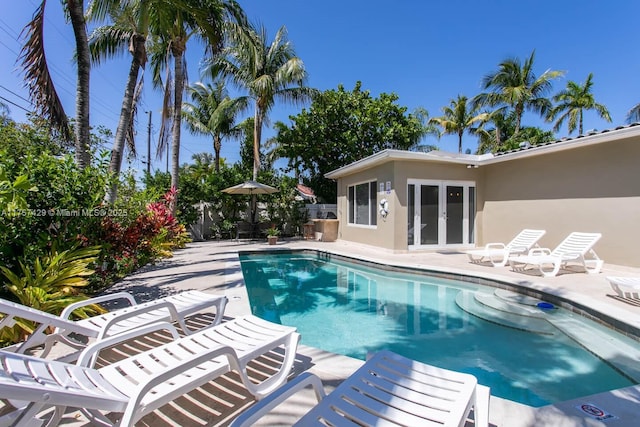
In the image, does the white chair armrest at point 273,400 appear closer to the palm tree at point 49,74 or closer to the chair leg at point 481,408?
the chair leg at point 481,408

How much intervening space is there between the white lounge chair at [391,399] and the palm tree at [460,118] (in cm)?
2823

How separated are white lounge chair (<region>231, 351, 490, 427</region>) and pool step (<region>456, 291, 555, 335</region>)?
3297 millimetres

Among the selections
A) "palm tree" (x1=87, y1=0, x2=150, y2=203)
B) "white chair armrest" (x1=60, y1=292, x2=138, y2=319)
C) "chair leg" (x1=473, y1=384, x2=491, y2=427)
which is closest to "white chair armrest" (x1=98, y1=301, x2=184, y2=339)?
"white chair armrest" (x1=60, y1=292, x2=138, y2=319)

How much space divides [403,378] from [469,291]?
Answer: 5210 mm

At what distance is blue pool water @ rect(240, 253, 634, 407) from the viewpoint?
11.1 ft

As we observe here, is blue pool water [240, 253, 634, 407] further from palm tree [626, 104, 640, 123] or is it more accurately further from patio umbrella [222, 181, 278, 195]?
palm tree [626, 104, 640, 123]

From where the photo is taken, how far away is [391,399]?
1.88 metres

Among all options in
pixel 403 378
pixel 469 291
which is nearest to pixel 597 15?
pixel 469 291

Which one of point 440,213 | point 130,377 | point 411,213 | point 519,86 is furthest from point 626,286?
point 519,86

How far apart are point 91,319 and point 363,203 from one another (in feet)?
34.1

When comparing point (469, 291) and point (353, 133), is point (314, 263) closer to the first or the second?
point (469, 291)

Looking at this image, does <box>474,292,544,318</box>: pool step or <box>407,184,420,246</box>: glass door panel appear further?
<box>407,184,420,246</box>: glass door panel

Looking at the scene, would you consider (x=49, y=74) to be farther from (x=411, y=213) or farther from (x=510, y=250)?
(x=510, y=250)

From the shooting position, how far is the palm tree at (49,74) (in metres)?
5.76
